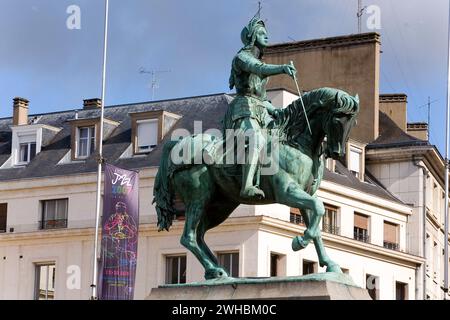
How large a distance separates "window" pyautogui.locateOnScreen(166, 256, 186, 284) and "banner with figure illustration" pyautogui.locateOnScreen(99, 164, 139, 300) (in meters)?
5.95

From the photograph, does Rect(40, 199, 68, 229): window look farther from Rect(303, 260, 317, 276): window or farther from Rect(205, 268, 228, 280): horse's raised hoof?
Rect(205, 268, 228, 280): horse's raised hoof

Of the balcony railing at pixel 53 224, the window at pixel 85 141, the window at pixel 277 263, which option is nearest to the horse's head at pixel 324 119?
the window at pixel 277 263

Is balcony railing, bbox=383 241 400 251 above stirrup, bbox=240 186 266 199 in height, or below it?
above

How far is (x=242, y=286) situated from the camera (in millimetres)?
20500

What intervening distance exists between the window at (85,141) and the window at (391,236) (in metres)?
13.7

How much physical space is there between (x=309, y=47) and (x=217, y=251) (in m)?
14.7

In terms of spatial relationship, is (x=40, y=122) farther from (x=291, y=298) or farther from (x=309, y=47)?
(x=291, y=298)

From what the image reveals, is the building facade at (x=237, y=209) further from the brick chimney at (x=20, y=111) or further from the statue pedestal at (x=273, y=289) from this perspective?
the statue pedestal at (x=273, y=289)

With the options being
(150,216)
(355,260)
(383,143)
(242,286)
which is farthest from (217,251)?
(242,286)

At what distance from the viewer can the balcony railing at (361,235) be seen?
202 ft

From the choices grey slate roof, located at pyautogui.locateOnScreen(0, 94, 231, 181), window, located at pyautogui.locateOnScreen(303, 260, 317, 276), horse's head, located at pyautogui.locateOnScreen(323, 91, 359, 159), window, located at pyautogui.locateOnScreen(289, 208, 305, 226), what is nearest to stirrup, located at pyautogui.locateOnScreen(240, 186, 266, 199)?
horse's head, located at pyautogui.locateOnScreen(323, 91, 359, 159)

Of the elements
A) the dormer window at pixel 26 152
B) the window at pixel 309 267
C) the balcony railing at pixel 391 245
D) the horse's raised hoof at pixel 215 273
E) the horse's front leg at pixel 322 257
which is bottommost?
the horse's raised hoof at pixel 215 273

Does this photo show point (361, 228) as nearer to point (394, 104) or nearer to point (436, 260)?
point (436, 260)

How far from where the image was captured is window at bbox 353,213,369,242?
6156 centimetres
